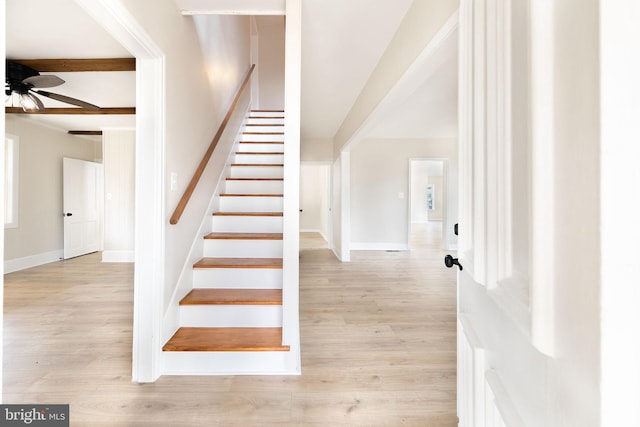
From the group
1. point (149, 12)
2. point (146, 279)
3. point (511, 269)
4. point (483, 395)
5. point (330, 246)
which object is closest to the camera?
point (511, 269)

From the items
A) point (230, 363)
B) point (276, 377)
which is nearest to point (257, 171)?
point (230, 363)

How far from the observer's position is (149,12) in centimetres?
164

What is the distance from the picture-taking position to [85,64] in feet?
9.09

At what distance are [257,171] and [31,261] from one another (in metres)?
4.27

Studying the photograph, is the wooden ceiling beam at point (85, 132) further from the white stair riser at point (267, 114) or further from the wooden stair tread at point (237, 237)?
the wooden stair tread at point (237, 237)

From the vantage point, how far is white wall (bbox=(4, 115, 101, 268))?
4535 mm

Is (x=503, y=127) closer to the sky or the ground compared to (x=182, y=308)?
closer to the sky

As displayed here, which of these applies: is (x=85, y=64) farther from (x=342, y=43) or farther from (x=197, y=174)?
(x=342, y=43)

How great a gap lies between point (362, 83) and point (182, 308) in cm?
286

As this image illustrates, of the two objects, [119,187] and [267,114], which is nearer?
[119,187]

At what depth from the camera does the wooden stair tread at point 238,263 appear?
2.28m

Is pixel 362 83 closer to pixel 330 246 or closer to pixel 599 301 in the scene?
pixel 599 301
